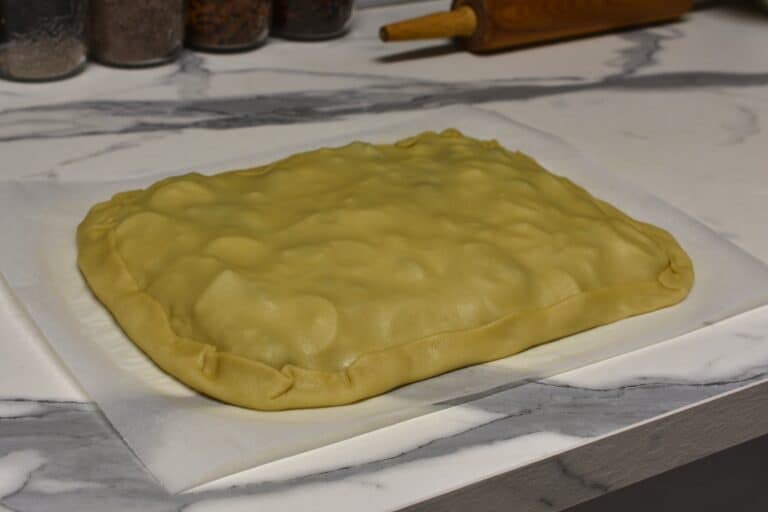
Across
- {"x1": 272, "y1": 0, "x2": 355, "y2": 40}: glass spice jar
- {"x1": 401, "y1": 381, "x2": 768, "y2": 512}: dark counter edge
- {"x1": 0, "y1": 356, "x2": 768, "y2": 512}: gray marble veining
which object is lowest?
→ {"x1": 401, "y1": 381, "x2": 768, "y2": 512}: dark counter edge

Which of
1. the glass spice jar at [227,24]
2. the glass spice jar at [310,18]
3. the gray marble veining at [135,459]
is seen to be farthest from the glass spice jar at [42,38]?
the gray marble veining at [135,459]

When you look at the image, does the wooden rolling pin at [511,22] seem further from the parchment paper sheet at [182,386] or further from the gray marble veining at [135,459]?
the gray marble veining at [135,459]

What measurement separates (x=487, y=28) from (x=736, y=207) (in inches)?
16.5

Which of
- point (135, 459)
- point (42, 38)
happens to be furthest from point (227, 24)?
point (135, 459)

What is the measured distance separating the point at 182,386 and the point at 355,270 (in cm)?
15

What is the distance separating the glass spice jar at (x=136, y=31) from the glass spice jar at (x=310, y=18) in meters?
0.14

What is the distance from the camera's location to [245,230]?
2.89 ft

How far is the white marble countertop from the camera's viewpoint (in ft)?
2.29

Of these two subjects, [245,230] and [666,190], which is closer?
[245,230]

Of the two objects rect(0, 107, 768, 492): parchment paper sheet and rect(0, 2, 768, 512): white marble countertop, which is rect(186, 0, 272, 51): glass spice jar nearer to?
rect(0, 2, 768, 512): white marble countertop

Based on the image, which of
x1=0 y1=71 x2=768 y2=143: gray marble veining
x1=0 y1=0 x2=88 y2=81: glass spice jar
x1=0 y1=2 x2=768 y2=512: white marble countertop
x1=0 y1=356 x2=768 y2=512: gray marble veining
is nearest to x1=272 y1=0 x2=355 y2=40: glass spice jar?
x1=0 y1=2 x2=768 y2=512: white marble countertop

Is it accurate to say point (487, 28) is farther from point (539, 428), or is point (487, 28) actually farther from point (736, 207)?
point (539, 428)

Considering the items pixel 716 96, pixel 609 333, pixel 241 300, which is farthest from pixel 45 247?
pixel 716 96

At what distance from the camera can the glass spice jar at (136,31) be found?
122cm
